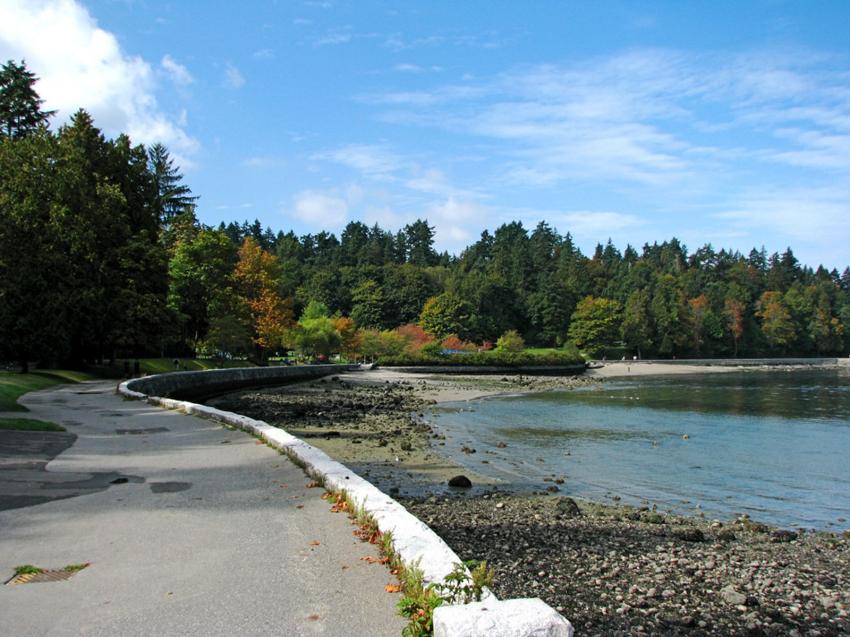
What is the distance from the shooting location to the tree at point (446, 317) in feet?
356

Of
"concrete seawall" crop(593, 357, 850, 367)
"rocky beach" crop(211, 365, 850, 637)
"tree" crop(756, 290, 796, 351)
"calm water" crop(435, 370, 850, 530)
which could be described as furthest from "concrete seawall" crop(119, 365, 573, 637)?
"tree" crop(756, 290, 796, 351)

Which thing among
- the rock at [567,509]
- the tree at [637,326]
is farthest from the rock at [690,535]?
the tree at [637,326]

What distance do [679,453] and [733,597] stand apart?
557 inches

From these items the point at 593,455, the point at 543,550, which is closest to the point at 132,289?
the point at 593,455

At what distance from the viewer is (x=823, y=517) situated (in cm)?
1254

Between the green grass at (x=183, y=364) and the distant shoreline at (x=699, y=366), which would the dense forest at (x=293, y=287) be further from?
the distant shoreline at (x=699, y=366)

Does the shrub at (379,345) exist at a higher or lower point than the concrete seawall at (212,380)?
higher

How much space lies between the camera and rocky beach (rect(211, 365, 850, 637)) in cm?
614

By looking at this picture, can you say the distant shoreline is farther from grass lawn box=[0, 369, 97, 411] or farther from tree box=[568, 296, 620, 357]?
grass lawn box=[0, 369, 97, 411]

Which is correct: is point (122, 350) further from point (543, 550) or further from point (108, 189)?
point (543, 550)

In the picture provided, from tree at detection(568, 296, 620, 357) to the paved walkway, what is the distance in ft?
359

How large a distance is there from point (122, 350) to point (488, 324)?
76765 millimetres

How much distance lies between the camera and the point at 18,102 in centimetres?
5075

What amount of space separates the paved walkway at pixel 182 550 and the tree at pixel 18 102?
49.8 meters
